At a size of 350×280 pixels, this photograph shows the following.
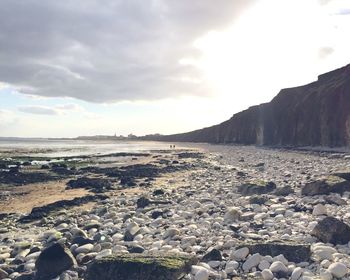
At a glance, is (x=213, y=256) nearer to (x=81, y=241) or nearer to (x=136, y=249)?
(x=136, y=249)

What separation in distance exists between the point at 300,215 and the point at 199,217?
2509 millimetres

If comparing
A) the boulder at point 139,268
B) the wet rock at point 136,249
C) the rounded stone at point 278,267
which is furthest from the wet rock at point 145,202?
the rounded stone at point 278,267

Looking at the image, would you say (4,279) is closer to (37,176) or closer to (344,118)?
(37,176)

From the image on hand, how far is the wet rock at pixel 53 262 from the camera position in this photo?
6.30 m

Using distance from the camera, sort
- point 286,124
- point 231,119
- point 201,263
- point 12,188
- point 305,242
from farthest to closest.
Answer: point 231,119
point 286,124
point 12,188
point 305,242
point 201,263

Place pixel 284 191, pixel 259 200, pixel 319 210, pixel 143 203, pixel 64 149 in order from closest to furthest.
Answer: pixel 319 210, pixel 259 200, pixel 284 191, pixel 143 203, pixel 64 149

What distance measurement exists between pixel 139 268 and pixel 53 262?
1.70 m

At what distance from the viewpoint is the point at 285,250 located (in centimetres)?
619

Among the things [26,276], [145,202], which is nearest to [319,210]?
[145,202]

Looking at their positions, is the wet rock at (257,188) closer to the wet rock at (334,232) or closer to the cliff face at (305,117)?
the wet rock at (334,232)

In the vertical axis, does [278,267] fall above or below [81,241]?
above

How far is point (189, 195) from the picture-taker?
14.3 meters

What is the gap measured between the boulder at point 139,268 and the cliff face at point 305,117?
42.6 m

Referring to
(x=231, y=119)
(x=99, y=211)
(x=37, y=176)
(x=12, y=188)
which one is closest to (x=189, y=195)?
(x=99, y=211)
